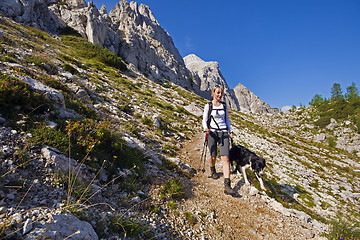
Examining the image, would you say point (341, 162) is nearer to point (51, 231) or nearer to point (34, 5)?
point (51, 231)

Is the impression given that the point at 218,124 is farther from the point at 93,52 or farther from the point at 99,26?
the point at 99,26

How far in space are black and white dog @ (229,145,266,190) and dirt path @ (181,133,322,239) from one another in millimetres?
752

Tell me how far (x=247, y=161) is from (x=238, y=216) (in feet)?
8.35

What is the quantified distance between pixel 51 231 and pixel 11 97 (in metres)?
4.39

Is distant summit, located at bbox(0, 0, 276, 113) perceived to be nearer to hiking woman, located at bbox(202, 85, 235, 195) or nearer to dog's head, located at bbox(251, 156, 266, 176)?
hiking woman, located at bbox(202, 85, 235, 195)

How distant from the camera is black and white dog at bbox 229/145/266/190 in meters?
7.14

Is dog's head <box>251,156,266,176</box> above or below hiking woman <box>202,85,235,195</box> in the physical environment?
below

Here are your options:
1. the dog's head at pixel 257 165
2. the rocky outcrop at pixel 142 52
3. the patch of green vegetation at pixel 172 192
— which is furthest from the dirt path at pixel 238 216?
the rocky outcrop at pixel 142 52

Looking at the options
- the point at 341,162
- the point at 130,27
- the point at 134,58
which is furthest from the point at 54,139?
the point at 130,27

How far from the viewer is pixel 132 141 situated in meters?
6.94

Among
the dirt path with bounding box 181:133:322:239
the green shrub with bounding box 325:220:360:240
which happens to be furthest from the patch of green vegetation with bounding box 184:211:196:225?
the green shrub with bounding box 325:220:360:240

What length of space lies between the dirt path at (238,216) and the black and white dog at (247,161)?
75 centimetres

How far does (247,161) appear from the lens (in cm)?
726

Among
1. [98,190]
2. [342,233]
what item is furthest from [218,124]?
[342,233]
